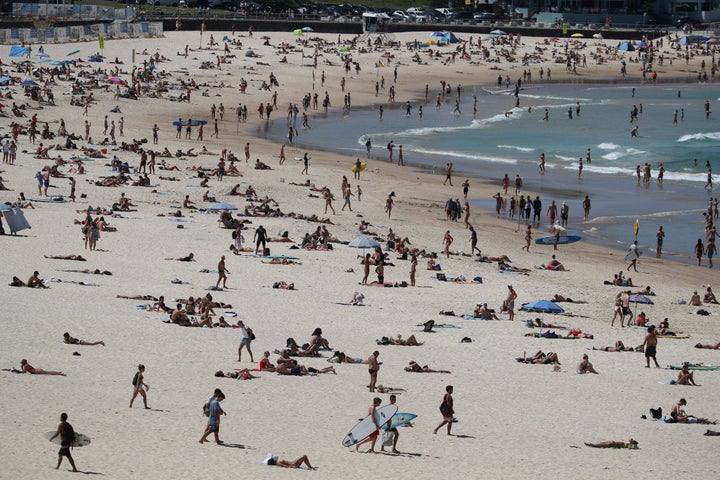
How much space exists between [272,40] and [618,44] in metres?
28.5

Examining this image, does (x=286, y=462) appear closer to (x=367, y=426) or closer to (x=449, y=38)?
(x=367, y=426)

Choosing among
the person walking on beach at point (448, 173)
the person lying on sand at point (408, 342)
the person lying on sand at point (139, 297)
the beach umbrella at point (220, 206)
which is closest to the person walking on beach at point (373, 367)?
the person lying on sand at point (408, 342)

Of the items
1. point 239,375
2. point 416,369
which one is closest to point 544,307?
point 416,369

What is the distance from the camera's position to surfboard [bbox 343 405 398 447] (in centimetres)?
1623

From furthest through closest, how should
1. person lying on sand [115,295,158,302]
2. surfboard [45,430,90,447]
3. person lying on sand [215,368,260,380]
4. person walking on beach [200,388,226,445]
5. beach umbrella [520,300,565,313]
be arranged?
beach umbrella [520,300,565,313]
person lying on sand [115,295,158,302]
person lying on sand [215,368,260,380]
person walking on beach [200,388,226,445]
surfboard [45,430,90,447]

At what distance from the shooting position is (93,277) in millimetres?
25484

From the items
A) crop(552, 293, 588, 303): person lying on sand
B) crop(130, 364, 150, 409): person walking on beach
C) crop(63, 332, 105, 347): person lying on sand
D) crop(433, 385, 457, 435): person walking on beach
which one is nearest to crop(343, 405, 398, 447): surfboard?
crop(433, 385, 457, 435): person walking on beach

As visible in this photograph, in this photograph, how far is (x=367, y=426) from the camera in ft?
53.6

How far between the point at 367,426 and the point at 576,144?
127ft

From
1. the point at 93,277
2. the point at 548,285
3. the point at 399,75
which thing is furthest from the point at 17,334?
the point at 399,75

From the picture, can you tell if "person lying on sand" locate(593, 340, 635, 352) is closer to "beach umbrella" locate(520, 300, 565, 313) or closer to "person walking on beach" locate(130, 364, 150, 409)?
"beach umbrella" locate(520, 300, 565, 313)

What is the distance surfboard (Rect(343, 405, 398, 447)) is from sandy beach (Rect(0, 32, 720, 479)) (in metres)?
0.30

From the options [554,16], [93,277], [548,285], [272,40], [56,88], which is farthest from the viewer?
[554,16]

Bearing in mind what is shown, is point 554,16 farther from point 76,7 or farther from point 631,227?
point 631,227
